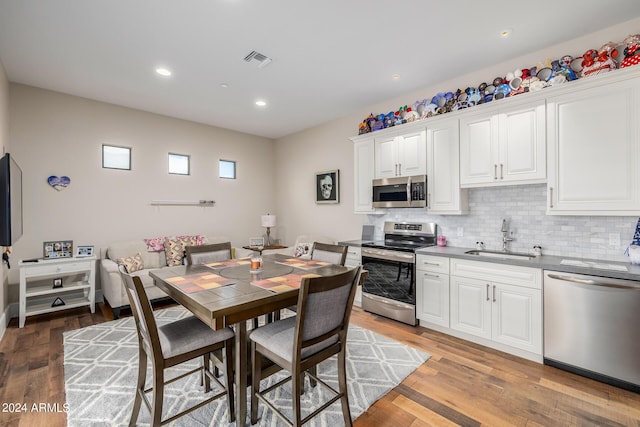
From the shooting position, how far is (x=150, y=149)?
15.2 feet

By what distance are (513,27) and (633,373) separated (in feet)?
9.30

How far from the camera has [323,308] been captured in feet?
5.32

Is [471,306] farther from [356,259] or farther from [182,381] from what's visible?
[182,381]

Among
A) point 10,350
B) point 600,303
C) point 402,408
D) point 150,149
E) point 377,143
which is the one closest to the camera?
point 402,408

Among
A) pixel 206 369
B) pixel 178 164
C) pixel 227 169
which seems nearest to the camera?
pixel 206 369

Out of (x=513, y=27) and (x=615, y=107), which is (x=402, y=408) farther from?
(x=513, y=27)

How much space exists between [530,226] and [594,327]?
1.04 meters

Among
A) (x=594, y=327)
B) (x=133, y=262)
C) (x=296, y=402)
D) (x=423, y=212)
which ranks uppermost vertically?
(x=423, y=212)

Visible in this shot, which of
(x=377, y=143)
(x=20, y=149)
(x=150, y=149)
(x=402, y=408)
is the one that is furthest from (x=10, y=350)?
(x=377, y=143)

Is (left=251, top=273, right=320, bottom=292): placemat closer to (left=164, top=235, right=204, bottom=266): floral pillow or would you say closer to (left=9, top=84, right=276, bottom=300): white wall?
(left=164, top=235, right=204, bottom=266): floral pillow

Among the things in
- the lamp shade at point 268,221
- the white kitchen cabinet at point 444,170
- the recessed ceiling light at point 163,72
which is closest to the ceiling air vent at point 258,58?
the recessed ceiling light at point 163,72

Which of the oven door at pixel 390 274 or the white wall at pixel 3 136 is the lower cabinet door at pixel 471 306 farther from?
the white wall at pixel 3 136

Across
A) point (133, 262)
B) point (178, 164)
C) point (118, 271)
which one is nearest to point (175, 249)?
point (133, 262)

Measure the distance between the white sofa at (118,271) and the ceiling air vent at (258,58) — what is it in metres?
2.89
